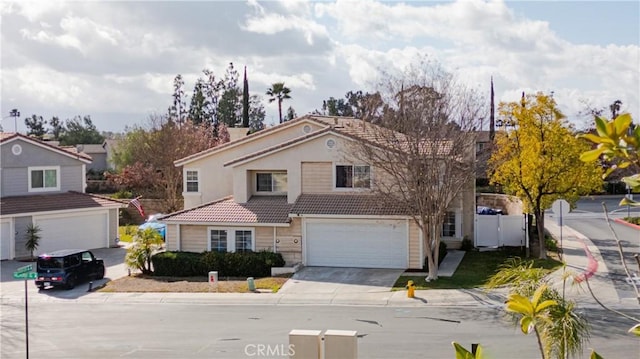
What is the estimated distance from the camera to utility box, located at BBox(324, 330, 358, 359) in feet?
24.3

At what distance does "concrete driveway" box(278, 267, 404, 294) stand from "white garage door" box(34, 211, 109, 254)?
49.3ft

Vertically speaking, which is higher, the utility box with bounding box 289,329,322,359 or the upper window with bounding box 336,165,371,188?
the upper window with bounding box 336,165,371,188

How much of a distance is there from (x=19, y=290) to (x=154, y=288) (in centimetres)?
566

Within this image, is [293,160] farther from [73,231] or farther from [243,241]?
[73,231]

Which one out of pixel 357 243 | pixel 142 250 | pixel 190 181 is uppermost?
pixel 190 181

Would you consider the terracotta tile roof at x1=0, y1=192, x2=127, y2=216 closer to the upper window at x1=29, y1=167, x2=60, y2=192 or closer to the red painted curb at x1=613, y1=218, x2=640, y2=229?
the upper window at x1=29, y1=167, x2=60, y2=192

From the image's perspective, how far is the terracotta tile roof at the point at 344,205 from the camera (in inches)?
1139

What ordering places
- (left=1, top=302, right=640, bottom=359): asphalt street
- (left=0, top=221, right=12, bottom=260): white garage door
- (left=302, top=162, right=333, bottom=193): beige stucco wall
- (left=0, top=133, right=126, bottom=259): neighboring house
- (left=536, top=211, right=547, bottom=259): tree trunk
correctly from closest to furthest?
(left=1, top=302, right=640, bottom=359): asphalt street, (left=536, top=211, right=547, bottom=259): tree trunk, (left=302, top=162, right=333, bottom=193): beige stucco wall, (left=0, top=221, right=12, bottom=260): white garage door, (left=0, top=133, right=126, bottom=259): neighboring house

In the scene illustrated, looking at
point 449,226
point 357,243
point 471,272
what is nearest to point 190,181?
point 357,243

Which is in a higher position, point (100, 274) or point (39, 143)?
point (39, 143)

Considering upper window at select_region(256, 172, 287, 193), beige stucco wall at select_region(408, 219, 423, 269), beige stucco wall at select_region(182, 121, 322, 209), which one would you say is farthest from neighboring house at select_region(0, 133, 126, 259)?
beige stucco wall at select_region(408, 219, 423, 269)

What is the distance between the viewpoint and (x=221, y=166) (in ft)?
122

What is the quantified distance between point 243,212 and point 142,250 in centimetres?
474

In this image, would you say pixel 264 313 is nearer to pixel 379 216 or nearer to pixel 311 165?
pixel 379 216
